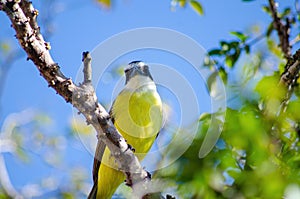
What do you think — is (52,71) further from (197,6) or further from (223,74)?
(197,6)

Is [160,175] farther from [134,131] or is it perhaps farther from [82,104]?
[134,131]

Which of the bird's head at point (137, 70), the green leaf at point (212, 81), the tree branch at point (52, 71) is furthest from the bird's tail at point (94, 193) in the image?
the tree branch at point (52, 71)

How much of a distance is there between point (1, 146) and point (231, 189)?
5.46 metres

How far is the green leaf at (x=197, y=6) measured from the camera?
4413 mm

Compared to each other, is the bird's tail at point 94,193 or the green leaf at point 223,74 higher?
the green leaf at point 223,74

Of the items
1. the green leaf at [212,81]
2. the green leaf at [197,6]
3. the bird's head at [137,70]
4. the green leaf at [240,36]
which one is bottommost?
the green leaf at [212,81]

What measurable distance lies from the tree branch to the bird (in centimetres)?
150

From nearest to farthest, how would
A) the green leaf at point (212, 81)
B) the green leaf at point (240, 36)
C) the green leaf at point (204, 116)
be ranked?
the green leaf at point (204, 116) < the green leaf at point (212, 81) < the green leaf at point (240, 36)

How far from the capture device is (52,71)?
2.60 metres

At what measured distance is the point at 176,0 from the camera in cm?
463

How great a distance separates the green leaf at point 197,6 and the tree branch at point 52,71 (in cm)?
194

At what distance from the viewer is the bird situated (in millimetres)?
4348

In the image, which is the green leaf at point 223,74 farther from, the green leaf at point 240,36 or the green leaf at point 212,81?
the green leaf at point 240,36

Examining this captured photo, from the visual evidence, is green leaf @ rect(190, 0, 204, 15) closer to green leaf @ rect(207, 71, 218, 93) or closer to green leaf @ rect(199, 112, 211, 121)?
green leaf @ rect(207, 71, 218, 93)
